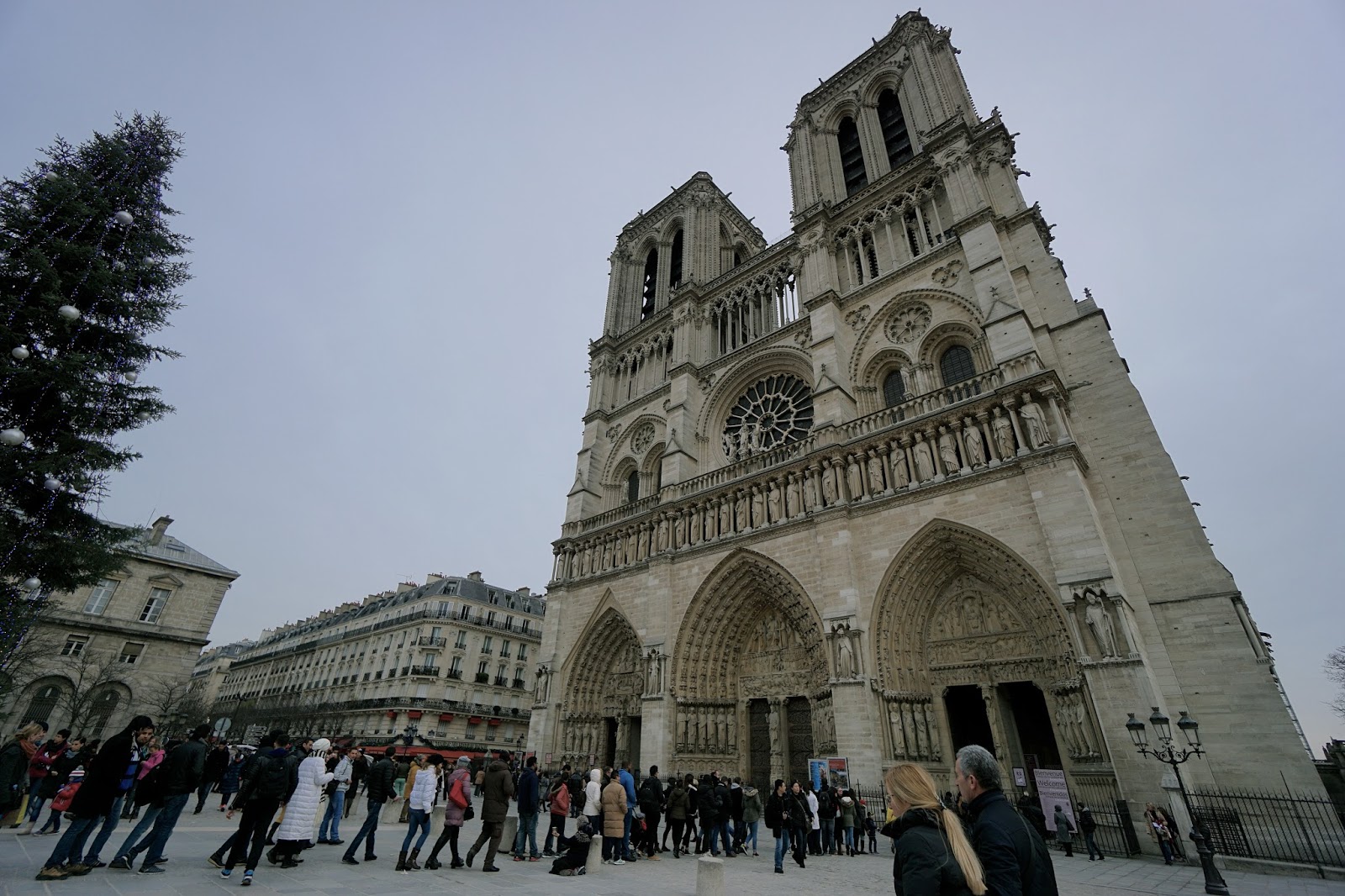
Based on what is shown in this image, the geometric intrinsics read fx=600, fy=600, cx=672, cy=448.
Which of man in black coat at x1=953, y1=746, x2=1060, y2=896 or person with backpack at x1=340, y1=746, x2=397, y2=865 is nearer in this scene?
man in black coat at x1=953, y1=746, x2=1060, y2=896

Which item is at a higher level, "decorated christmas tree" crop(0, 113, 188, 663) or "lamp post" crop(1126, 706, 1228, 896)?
→ "decorated christmas tree" crop(0, 113, 188, 663)

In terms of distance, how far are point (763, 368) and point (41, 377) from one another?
16.3 m

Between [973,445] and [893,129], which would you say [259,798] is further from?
[893,129]

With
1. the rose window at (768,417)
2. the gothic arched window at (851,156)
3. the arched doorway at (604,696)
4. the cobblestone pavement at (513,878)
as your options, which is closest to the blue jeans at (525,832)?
the cobblestone pavement at (513,878)

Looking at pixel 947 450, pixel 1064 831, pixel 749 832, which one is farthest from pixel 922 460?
pixel 749 832

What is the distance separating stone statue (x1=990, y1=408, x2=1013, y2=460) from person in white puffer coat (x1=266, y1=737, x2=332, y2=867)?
473 inches

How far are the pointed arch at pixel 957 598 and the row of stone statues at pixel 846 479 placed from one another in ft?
4.84

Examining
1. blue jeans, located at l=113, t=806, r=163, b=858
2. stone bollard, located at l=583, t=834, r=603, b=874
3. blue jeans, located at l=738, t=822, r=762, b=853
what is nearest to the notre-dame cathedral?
blue jeans, located at l=738, t=822, r=762, b=853

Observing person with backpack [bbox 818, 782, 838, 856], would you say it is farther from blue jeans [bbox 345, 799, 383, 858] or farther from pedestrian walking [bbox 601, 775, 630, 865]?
blue jeans [bbox 345, 799, 383, 858]

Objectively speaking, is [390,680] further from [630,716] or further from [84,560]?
[84,560]

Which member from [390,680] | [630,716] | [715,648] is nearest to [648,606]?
[715,648]

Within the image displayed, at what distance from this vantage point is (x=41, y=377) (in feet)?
24.2

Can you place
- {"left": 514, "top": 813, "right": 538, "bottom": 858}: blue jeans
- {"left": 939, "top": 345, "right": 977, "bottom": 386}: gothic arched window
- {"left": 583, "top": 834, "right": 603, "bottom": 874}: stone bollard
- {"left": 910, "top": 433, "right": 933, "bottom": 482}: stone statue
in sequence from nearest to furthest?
{"left": 583, "top": 834, "right": 603, "bottom": 874}: stone bollard
{"left": 514, "top": 813, "right": 538, "bottom": 858}: blue jeans
{"left": 910, "top": 433, "right": 933, "bottom": 482}: stone statue
{"left": 939, "top": 345, "right": 977, "bottom": 386}: gothic arched window

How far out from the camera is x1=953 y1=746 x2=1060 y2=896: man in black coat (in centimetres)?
194
